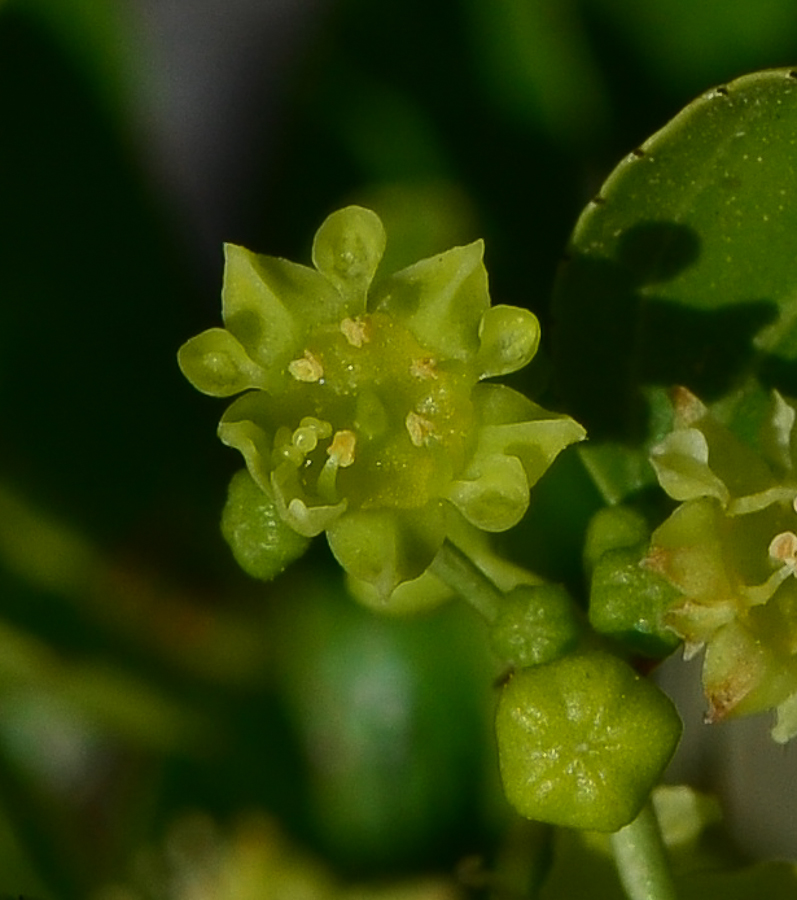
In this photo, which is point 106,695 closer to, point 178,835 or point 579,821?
point 178,835

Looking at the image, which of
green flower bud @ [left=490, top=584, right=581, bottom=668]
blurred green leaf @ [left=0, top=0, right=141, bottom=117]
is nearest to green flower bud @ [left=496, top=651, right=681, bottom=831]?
green flower bud @ [left=490, top=584, right=581, bottom=668]

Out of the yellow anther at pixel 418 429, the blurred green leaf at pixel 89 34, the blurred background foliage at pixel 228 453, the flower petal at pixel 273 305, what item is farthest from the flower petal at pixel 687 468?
the blurred green leaf at pixel 89 34

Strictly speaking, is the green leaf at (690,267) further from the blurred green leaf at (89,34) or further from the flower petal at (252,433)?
the blurred green leaf at (89,34)

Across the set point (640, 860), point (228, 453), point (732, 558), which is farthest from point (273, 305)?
point (228, 453)

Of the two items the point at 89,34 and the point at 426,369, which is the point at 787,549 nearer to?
the point at 426,369

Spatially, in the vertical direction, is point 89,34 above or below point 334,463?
above

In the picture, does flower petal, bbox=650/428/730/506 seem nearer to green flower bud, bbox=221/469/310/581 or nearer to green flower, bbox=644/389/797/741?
green flower, bbox=644/389/797/741

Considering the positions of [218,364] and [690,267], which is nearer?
[218,364]
